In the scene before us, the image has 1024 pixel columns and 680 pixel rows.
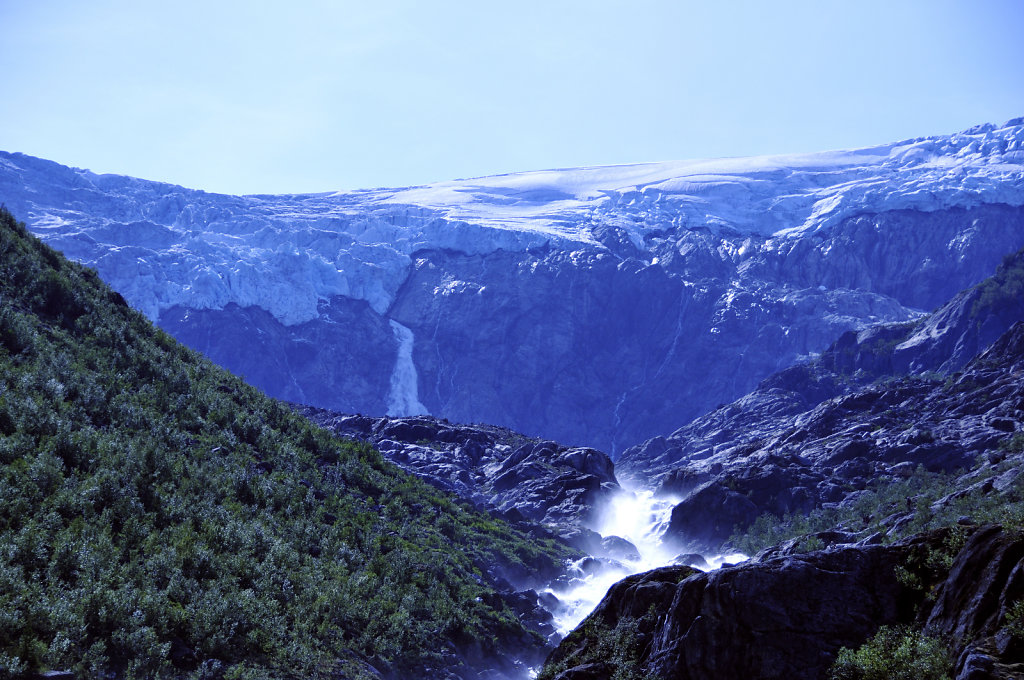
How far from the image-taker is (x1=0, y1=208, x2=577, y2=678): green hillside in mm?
20000

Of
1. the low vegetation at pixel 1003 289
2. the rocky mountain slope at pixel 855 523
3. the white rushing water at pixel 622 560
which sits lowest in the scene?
the white rushing water at pixel 622 560

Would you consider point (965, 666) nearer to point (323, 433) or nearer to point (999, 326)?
point (323, 433)

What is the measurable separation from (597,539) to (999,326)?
303 ft

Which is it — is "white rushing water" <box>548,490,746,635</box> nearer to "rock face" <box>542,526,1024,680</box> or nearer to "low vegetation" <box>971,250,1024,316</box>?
"rock face" <box>542,526,1024,680</box>

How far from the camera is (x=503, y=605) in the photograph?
1639 inches

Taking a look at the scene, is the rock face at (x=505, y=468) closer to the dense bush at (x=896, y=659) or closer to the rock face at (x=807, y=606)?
the rock face at (x=807, y=606)

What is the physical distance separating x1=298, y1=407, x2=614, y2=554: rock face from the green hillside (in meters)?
37.4

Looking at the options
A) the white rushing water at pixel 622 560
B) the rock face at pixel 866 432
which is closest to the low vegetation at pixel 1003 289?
the rock face at pixel 866 432

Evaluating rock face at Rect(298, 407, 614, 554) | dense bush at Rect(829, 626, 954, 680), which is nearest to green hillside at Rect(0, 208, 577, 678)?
dense bush at Rect(829, 626, 954, 680)

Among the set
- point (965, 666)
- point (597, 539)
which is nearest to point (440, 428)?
point (597, 539)

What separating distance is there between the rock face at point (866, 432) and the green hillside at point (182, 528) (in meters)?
52.8

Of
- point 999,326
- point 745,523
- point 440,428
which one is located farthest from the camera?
point 999,326

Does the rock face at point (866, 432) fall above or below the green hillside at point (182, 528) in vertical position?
below

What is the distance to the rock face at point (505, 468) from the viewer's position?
295 feet
